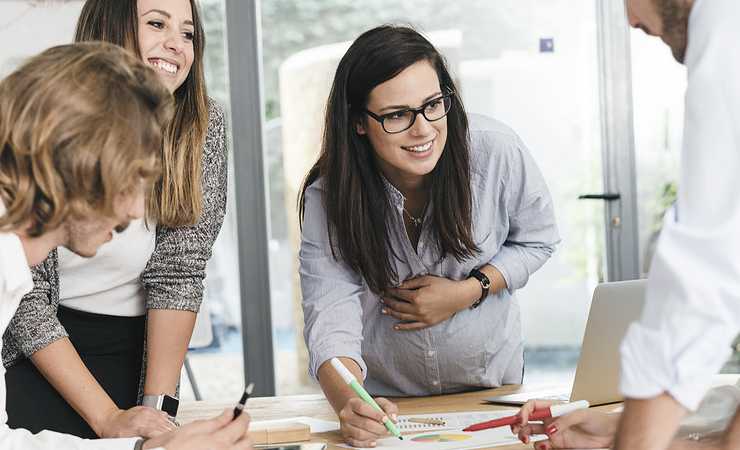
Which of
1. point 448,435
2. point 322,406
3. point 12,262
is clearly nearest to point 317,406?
point 322,406

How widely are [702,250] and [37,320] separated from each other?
1251mm

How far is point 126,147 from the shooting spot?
4.16ft

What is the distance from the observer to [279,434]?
5.74 feet

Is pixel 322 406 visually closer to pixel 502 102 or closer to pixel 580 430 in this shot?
pixel 580 430

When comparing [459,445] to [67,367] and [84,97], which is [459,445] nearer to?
[67,367]

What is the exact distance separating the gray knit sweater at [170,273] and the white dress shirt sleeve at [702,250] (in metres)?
1.12

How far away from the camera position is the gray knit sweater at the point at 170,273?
1.82 m

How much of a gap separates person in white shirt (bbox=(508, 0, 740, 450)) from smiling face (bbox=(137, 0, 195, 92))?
118 cm

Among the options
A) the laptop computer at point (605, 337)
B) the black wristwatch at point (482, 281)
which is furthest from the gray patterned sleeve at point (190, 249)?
the laptop computer at point (605, 337)

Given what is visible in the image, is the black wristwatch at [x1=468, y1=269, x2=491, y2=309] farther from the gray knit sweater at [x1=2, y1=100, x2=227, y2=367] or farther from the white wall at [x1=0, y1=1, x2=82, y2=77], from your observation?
the white wall at [x1=0, y1=1, x2=82, y2=77]

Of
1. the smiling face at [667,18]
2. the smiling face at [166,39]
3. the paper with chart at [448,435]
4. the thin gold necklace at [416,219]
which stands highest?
the smiling face at [166,39]

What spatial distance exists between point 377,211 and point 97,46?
0.89 m

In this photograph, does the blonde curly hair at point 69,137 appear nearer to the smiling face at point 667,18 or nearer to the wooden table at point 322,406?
the smiling face at point 667,18

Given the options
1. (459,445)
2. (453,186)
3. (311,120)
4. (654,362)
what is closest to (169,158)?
(453,186)
